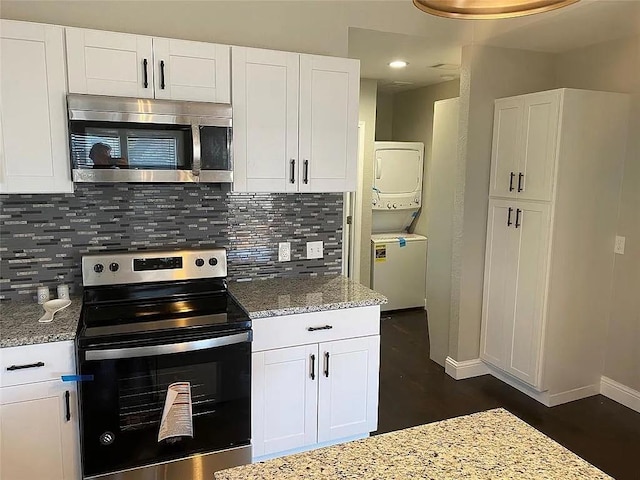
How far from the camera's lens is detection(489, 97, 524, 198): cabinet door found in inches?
132

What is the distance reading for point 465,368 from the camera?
375 centimetres

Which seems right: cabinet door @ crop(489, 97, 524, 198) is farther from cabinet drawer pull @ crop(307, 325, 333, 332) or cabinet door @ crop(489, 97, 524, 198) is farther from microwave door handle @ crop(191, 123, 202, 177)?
microwave door handle @ crop(191, 123, 202, 177)

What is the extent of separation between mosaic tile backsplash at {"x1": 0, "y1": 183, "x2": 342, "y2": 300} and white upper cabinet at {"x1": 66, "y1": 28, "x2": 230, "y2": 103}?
20.1 inches

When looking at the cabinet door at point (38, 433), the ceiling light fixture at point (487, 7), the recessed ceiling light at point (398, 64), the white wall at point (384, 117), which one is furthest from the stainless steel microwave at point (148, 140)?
the white wall at point (384, 117)

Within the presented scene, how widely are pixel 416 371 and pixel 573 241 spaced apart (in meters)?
1.50

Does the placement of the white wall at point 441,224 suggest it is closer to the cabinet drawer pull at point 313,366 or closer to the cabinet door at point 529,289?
the cabinet door at point 529,289

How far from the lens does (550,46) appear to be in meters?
3.51

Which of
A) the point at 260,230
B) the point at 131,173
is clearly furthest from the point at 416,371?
the point at 131,173

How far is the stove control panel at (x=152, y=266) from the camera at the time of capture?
2.43 m

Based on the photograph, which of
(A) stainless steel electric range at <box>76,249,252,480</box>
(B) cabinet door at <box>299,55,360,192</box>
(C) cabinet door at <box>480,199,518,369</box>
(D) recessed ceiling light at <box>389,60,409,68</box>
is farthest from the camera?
(D) recessed ceiling light at <box>389,60,409,68</box>

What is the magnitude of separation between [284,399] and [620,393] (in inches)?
95.4

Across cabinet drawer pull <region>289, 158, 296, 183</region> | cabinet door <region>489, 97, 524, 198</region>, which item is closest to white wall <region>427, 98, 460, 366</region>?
cabinet door <region>489, 97, 524, 198</region>

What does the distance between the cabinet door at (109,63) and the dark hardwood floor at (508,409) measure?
7.64 feet

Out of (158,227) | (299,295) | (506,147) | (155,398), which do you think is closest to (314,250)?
(299,295)
